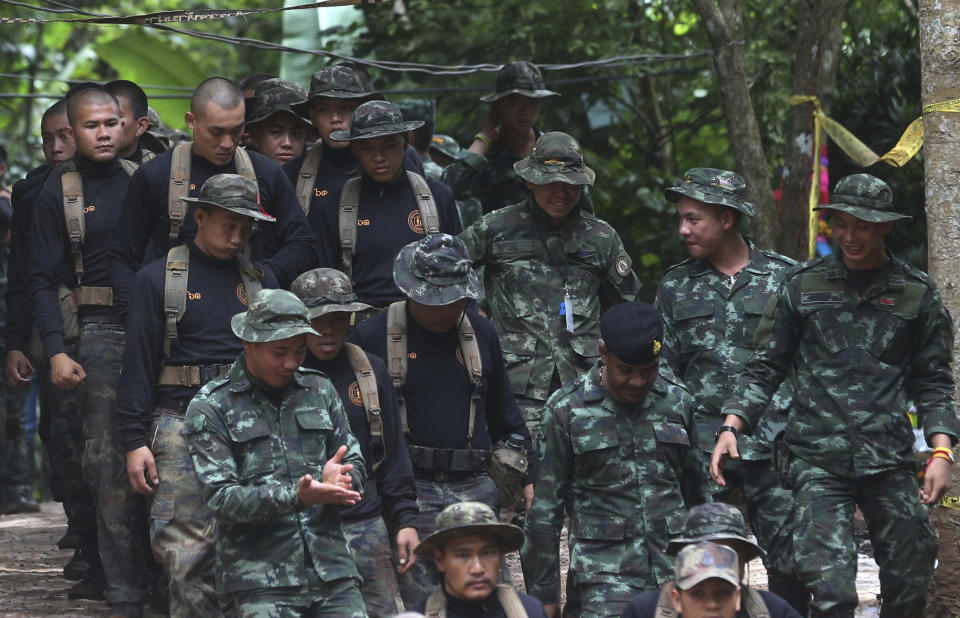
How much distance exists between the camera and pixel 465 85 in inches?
600

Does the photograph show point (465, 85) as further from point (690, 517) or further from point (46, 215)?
point (690, 517)

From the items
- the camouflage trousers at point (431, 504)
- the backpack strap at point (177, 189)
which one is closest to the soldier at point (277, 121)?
the backpack strap at point (177, 189)

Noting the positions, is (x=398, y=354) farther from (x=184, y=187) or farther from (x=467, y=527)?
(x=467, y=527)

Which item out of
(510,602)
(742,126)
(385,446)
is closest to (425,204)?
(385,446)

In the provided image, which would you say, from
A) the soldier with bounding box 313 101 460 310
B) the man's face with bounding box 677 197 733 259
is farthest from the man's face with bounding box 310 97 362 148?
the man's face with bounding box 677 197 733 259

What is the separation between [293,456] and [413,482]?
2.84ft

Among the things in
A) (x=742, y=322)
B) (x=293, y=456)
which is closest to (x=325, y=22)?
(x=742, y=322)

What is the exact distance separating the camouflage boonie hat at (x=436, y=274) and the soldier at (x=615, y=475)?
3.00 feet

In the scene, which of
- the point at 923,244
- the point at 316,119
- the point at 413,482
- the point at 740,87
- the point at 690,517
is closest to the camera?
the point at 690,517

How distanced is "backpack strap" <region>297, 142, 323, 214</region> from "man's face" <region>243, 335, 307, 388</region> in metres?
2.27

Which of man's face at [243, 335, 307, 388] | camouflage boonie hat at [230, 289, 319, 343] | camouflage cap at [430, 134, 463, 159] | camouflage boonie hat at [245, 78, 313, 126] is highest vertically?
camouflage boonie hat at [245, 78, 313, 126]

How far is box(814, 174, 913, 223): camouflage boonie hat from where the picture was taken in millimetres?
6578

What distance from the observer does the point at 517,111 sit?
9461 millimetres

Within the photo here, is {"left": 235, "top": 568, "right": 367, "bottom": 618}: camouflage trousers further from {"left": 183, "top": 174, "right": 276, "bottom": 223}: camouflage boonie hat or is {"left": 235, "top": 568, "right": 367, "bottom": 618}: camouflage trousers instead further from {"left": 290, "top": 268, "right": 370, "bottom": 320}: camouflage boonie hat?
{"left": 183, "top": 174, "right": 276, "bottom": 223}: camouflage boonie hat
